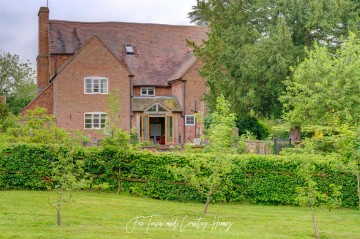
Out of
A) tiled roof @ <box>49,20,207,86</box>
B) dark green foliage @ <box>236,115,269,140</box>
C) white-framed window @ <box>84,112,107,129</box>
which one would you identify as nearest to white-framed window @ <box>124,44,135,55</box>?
tiled roof @ <box>49,20,207,86</box>

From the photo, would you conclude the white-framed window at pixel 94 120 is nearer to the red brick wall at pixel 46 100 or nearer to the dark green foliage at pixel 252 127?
the red brick wall at pixel 46 100

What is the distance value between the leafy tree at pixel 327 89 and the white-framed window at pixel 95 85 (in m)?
19.2

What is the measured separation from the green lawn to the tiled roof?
31990mm

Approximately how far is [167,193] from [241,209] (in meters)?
3.43

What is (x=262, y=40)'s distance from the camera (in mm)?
39375

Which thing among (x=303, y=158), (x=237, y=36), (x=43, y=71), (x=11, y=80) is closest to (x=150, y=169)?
(x=303, y=158)

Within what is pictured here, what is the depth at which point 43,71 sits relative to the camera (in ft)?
189

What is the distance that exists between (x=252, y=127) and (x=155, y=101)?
29.2ft

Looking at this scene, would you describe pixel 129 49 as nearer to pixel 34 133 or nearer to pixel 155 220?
pixel 34 133

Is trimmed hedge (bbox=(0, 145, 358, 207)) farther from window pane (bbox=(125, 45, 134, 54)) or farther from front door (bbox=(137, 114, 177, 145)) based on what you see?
window pane (bbox=(125, 45, 134, 54))

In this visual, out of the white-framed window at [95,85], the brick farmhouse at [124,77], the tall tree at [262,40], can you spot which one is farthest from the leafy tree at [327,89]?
the white-framed window at [95,85]

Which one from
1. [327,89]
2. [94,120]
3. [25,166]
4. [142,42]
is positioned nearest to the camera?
[25,166]

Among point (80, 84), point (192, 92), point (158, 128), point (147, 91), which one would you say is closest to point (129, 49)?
point (147, 91)

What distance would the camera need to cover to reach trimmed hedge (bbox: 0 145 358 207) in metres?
25.0
